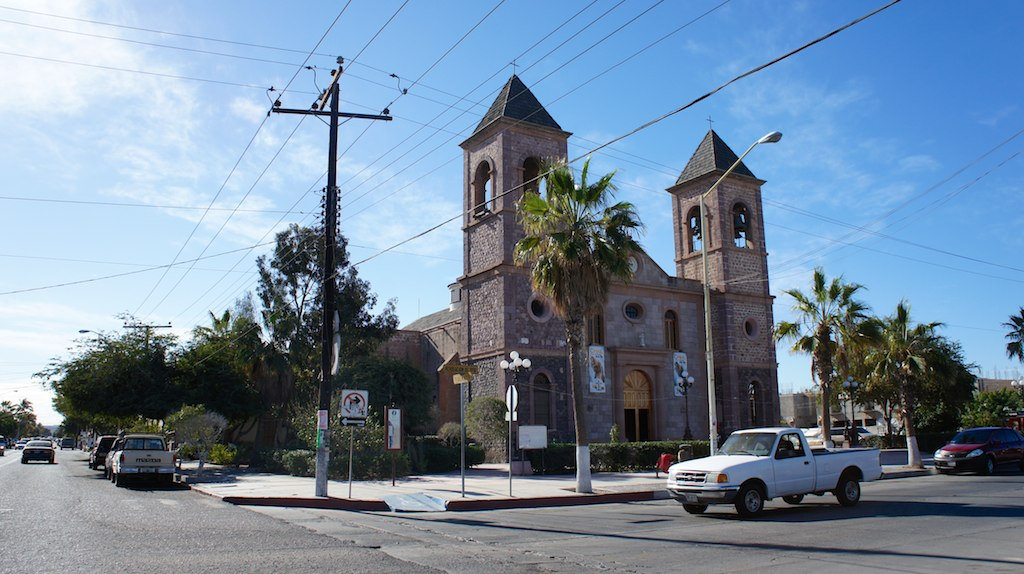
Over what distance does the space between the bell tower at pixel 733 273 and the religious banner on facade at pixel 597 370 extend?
Answer: 7.62 metres

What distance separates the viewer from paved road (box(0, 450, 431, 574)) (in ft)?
28.9

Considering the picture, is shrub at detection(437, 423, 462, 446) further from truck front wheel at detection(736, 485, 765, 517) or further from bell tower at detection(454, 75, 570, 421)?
truck front wheel at detection(736, 485, 765, 517)

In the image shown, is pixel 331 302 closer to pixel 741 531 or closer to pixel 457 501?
pixel 457 501

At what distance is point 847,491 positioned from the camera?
1588 centimetres

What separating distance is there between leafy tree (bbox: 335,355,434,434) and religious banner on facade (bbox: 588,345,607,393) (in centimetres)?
790

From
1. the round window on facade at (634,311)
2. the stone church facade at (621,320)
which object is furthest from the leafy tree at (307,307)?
the round window on facade at (634,311)

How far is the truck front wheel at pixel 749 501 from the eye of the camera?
1423 cm

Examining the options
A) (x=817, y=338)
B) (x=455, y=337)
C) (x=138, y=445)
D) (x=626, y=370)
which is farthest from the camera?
(x=455, y=337)

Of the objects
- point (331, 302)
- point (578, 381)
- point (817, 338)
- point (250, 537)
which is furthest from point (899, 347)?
point (250, 537)

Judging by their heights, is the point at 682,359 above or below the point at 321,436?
above

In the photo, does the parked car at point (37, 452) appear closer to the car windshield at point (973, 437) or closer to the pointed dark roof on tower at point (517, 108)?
the pointed dark roof on tower at point (517, 108)

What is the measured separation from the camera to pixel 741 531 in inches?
484

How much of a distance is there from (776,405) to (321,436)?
2955cm

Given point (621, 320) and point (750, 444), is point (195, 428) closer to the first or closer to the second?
point (621, 320)
